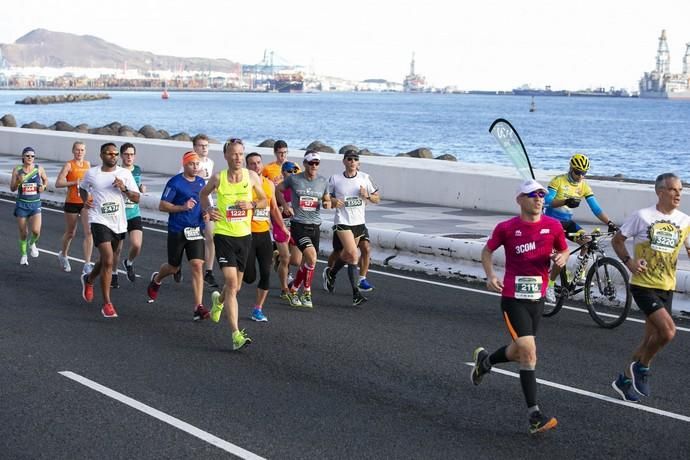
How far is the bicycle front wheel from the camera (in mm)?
11516

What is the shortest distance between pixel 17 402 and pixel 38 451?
1323 millimetres

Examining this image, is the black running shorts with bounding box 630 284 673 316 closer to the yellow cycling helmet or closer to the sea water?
the yellow cycling helmet

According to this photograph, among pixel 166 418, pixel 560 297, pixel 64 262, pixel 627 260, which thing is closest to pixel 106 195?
pixel 64 262

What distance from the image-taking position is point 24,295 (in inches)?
512

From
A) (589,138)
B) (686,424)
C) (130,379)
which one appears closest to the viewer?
(686,424)

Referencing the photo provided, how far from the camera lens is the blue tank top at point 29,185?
1558 centimetres

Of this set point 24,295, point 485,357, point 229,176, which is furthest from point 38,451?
point 24,295

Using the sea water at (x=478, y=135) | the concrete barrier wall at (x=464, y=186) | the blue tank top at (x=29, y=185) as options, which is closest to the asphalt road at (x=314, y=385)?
the blue tank top at (x=29, y=185)

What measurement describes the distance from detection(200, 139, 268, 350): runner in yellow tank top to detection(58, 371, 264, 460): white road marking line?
69.0 inches

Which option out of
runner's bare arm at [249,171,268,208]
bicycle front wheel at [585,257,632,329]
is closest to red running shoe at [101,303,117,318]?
runner's bare arm at [249,171,268,208]

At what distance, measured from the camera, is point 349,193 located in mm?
12883

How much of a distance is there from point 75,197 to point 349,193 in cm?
452

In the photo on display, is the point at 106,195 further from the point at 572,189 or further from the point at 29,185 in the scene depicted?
the point at 572,189

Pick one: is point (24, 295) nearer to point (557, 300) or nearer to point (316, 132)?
point (557, 300)
